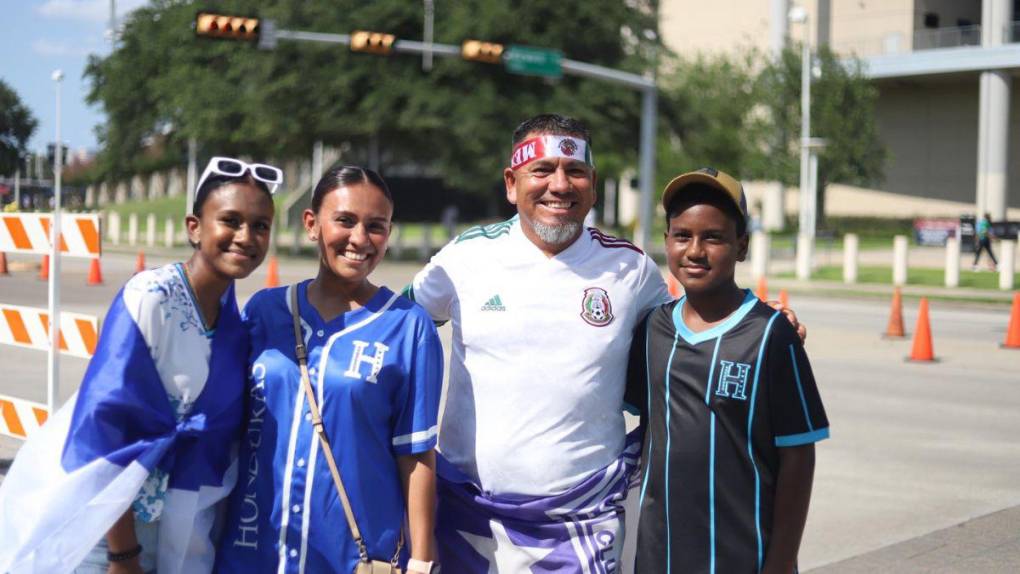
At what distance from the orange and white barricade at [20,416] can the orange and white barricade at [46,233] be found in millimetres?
973

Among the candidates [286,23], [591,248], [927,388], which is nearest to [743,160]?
[286,23]

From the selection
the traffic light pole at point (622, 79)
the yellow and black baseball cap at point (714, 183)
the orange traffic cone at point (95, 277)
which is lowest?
the orange traffic cone at point (95, 277)

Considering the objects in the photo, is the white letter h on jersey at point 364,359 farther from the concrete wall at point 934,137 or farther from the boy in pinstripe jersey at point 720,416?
the concrete wall at point 934,137

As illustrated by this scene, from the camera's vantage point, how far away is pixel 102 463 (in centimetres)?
289

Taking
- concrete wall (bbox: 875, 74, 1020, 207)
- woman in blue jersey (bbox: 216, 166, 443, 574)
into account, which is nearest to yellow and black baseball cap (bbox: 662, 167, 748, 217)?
woman in blue jersey (bbox: 216, 166, 443, 574)

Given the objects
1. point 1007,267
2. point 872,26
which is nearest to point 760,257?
point 1007,267

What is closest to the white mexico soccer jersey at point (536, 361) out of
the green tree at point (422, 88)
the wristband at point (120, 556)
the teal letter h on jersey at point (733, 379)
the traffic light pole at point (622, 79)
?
the teal letter h on jersey at point (733, 379)

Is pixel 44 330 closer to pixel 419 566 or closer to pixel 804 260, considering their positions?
pixel 419 566

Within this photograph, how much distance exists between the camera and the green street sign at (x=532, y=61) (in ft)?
86.9

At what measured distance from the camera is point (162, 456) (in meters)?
2.98

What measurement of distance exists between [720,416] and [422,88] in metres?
30.9

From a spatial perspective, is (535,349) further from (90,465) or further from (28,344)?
(28,344)

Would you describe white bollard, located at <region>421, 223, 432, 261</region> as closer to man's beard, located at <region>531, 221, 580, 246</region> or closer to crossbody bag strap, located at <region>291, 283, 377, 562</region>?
man's beard, located at <region>531, 221, 580, 246</region>

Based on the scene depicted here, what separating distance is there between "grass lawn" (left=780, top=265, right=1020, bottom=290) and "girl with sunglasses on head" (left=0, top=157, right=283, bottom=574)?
28.1 metres
